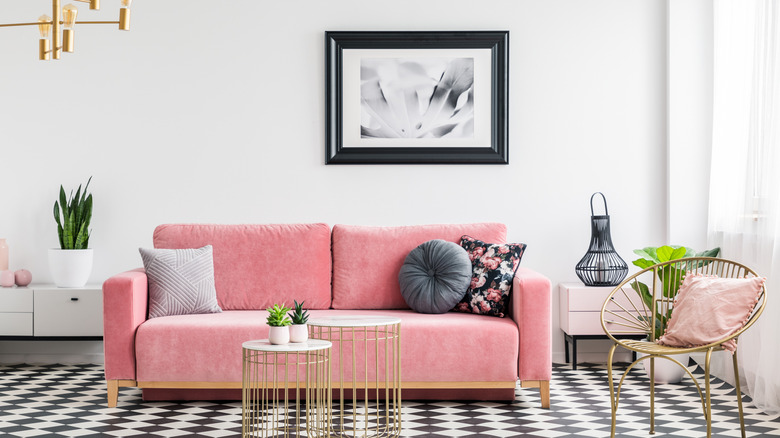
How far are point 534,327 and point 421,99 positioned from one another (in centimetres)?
177

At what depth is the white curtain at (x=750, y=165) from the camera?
3.59m

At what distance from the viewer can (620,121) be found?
4848 millimetres

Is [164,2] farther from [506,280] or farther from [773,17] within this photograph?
[773,17]

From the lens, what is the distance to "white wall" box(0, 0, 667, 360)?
4.82 metres

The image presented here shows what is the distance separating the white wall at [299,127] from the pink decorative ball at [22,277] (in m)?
0.40

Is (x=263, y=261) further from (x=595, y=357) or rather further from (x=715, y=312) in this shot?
(x=715, y=312)

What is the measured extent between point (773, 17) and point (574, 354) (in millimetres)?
2064

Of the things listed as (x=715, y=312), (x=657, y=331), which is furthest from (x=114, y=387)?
(x=715, y=312)

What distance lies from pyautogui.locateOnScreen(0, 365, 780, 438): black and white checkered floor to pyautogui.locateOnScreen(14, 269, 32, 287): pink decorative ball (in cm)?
64

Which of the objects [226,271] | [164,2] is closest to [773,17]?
[226,271]

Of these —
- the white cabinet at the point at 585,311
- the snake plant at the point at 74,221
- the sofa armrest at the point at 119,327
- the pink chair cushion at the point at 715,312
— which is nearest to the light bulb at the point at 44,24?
the sofa armrest at the point at 119,327

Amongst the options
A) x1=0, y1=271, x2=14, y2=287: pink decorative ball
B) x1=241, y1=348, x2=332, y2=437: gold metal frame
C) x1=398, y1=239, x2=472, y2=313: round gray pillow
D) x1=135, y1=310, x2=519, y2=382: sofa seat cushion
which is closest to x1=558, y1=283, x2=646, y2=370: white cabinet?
x1=398, y1=239, x2=472, y2=313: round gray pillow

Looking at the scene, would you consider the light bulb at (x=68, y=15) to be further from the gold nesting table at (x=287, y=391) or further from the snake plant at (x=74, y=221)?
the snake plant at (x=74, y=221)

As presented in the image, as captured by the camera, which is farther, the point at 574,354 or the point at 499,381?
the point at 574,354
